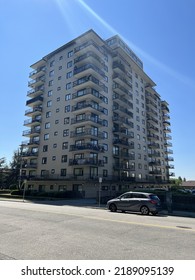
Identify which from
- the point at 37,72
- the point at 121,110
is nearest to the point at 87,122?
the point at 121,110

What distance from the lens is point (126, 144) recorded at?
153 feet

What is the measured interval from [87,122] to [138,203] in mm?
25028

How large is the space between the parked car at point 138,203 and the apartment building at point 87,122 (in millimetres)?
17672

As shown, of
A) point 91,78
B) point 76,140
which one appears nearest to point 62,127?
point 76,140

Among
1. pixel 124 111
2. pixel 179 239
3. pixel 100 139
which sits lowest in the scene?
pixel 179 239

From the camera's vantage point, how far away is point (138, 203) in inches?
610

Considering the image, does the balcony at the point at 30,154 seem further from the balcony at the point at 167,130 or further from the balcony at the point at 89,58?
the balcony at the point at 167,130

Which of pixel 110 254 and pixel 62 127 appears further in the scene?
pixel 62 127

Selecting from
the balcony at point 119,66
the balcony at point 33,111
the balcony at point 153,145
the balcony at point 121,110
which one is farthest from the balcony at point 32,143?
the balcony at point 153,145

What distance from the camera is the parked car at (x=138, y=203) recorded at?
1512 cm
